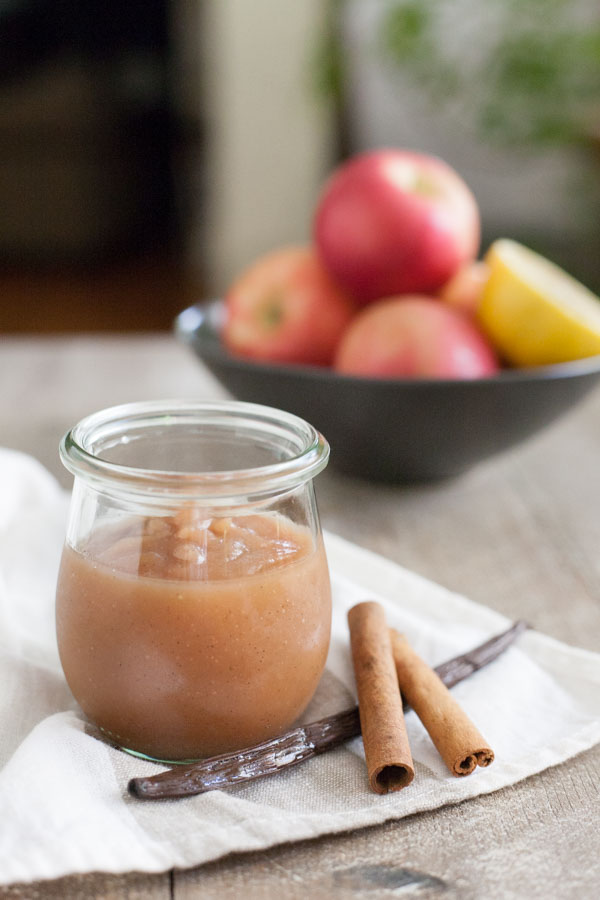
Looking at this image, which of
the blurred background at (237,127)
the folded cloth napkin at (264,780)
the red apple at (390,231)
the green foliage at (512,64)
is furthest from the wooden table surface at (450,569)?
the green foliage at (512,64)

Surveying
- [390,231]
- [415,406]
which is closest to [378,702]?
[415,406]

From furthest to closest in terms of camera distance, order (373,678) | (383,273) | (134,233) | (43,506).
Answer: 1. (134,233)
2. (383,273)
3. (43,506)
4. (373,678)

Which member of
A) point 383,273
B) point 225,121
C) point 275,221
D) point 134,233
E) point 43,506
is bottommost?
point 134,233

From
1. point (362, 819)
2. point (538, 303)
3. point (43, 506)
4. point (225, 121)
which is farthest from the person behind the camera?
point (225, 121)

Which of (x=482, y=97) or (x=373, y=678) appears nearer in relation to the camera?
(x=373, y=678)

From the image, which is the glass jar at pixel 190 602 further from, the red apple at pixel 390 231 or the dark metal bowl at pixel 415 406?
the red apple at pixel 390 231

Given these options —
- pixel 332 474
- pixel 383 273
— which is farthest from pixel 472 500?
pixel 383 273

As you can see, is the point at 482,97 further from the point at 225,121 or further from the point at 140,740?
the point at 140,740

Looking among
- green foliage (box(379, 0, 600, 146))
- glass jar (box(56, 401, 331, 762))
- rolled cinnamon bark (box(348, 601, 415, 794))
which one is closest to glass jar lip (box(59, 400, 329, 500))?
glass jar (box(56, 401, 331, 762))
